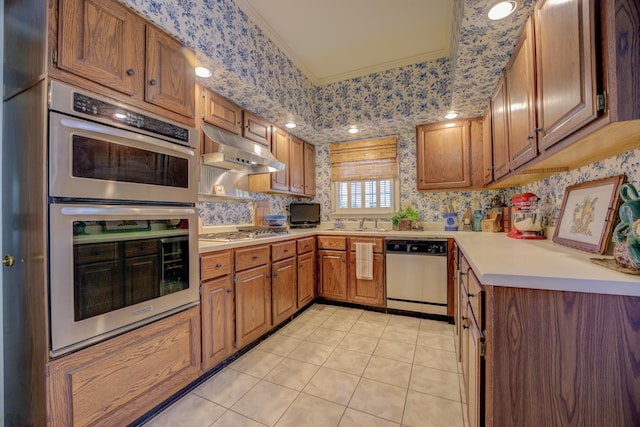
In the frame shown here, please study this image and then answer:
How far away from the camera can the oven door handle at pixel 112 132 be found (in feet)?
3.75

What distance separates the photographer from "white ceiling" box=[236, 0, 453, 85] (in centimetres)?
220

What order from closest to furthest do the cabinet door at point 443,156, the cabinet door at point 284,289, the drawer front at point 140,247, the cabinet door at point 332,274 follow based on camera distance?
the drawer front at point 140,247
the cabinet door at point 284,289
the cabinet door at point 443,156
the cabinet door at point 332,274

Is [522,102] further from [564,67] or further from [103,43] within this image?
[103,43]

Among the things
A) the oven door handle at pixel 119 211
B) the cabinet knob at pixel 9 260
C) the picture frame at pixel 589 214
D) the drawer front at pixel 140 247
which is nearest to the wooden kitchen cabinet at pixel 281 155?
the oven door handle at pixel 119 211

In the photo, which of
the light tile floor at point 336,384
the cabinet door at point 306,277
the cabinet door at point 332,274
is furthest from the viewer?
the cabinet door at point 332,274

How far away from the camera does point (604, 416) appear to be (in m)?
0.80

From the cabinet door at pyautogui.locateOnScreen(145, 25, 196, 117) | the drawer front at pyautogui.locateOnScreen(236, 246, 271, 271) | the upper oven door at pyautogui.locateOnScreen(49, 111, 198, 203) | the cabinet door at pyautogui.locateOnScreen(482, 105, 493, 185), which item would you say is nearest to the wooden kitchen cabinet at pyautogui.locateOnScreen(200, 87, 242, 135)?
the cabinet door at pyautogui.locateOnScreen(145, 25, 196, 117)

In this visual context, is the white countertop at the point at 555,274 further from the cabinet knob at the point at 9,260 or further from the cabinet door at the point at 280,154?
the cabinet door at the point at 280,154

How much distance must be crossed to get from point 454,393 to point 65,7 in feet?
9.24

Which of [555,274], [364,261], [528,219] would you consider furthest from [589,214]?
[364,261]

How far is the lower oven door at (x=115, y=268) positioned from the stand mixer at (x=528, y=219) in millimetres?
2311

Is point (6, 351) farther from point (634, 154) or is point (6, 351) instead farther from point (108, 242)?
point (634, 154)

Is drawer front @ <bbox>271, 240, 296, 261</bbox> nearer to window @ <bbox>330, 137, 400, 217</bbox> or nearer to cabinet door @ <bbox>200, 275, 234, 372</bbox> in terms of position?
cabinet door @ <bbox>200, 275, 234, 372</bbox>

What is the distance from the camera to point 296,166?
139 inches
